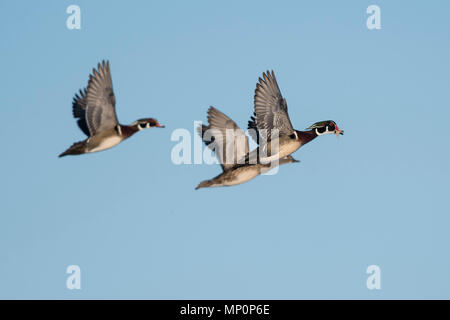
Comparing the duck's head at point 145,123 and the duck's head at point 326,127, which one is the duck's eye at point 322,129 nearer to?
the duck's head at point 326,127

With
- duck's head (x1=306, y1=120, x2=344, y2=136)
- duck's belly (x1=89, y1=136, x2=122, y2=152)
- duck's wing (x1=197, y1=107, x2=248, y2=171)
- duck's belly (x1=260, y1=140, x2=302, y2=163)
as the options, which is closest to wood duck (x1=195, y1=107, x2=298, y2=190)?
duck's wing (x1=197, y1=107, x2=248, y2=171)

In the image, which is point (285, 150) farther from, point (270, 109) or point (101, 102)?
point (101, 102)

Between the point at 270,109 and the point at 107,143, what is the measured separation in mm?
5345

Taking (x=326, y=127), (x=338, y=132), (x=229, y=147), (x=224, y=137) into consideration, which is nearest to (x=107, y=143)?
(x=224, y=137)

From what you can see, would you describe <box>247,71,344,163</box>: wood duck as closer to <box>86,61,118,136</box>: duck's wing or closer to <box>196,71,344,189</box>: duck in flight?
<box>196,71,344,189</box>: duck in flight

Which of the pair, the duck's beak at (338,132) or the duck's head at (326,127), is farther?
the duck's beak at (338,132)

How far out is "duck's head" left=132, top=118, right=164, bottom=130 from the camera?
3119 cm

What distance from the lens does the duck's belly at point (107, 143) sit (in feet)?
102

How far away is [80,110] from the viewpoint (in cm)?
3353

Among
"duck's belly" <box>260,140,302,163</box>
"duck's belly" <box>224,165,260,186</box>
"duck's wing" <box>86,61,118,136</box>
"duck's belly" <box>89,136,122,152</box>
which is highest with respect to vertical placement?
"duck's wing" <box>86,61,118,136</box>

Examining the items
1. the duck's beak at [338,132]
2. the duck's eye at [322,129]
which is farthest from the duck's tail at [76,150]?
the duck's beak at [338,132]

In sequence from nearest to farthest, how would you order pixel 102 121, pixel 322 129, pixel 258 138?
pixel 102 121, pixel 258 138, pixel 322 129
